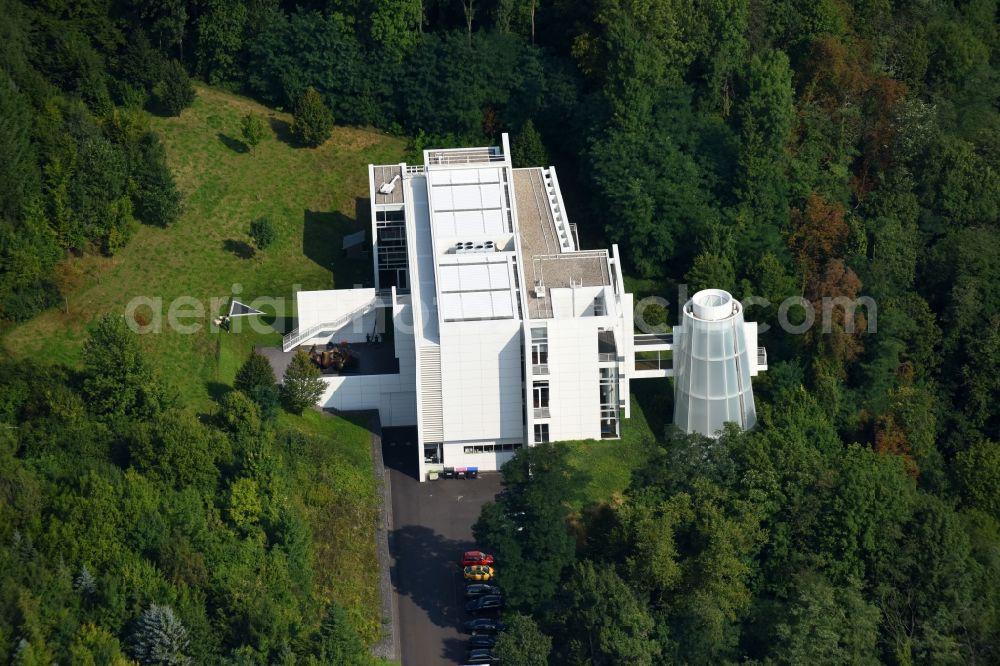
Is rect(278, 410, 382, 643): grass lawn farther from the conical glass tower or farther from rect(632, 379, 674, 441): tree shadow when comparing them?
A: the conical glass tower

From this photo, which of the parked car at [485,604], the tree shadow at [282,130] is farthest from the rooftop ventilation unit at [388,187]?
the parked car at [485,604]

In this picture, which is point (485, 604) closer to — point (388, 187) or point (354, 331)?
point (354, 331)

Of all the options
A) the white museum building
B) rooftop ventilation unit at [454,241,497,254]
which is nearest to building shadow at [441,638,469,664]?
the white museum building

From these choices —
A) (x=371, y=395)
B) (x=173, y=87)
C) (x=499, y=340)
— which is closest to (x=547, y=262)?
(x=499, y=340)

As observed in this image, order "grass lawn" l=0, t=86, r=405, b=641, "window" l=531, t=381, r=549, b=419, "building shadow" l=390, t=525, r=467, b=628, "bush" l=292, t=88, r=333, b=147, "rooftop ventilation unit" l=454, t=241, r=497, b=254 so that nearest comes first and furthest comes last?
"building shadow" l=390, t=525, r=467, b=628 < "grass lawn" l=0, t=86, r=405, b=641 < "window" l=531, t=381, r=549, b=419 < "rooftop ventilation unit" l=454, t=241, r=497, b=254 < "bush" l=292, t=88, r=333, b=147

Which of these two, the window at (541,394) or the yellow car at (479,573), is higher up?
the window at (541,394)

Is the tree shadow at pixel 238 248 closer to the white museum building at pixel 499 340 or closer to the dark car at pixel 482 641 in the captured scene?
the white museum building at pixel 499 340
